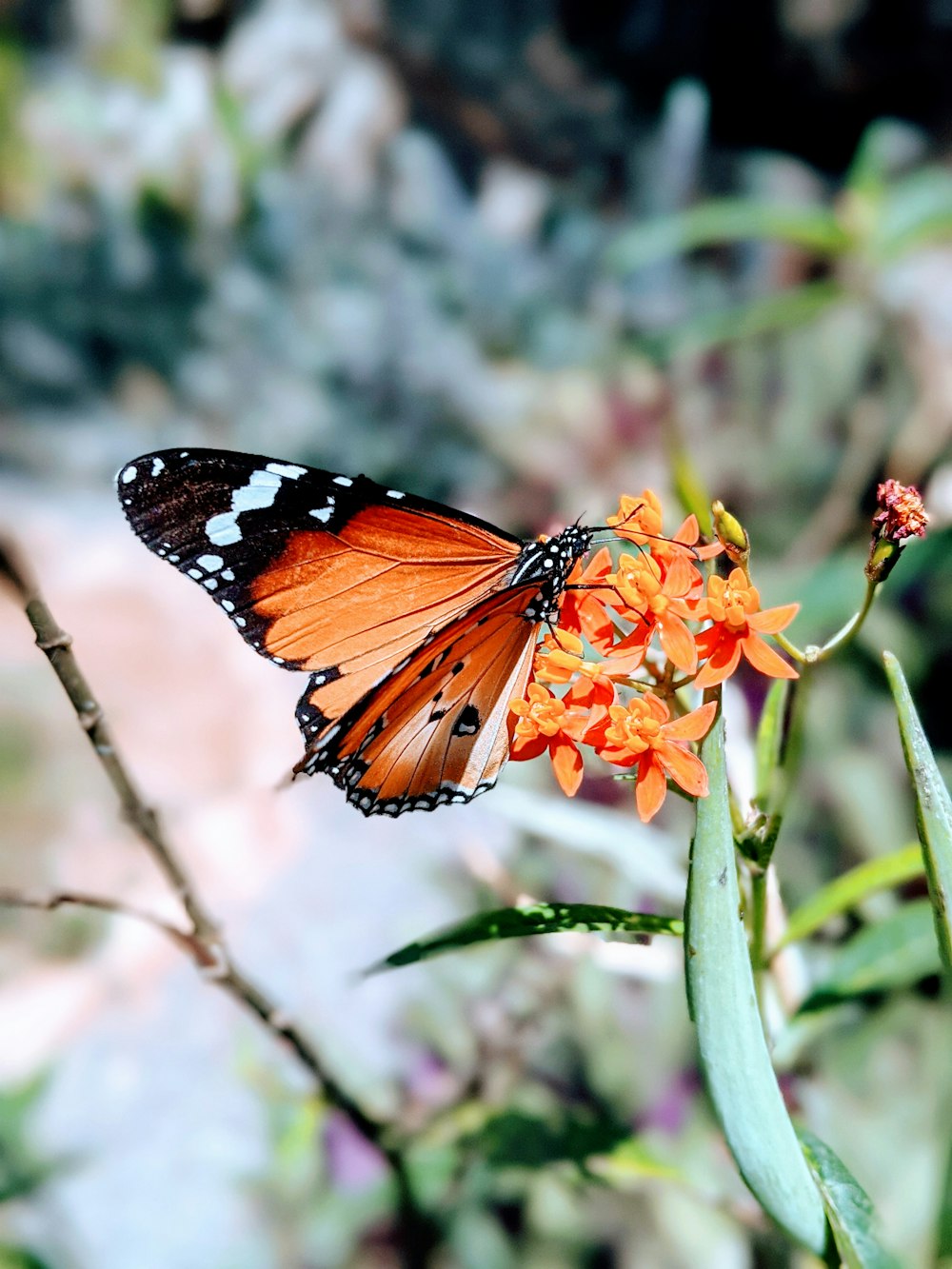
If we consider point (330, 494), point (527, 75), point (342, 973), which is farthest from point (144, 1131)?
point (527, 75)

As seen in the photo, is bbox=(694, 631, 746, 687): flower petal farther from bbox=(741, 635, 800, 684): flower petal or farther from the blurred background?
the blurred background

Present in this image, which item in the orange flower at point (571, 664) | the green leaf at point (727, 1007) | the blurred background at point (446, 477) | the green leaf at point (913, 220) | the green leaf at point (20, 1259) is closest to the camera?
the green leaf at point (727, 1007)

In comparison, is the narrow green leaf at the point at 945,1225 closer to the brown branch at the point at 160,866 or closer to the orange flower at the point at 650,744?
the orange flower at the point at 650,744

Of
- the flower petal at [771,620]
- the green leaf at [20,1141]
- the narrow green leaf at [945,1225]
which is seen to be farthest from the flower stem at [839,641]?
the green leaf at [20,1141]

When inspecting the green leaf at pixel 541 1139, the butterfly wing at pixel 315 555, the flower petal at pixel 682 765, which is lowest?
the green leaf at pixel 541 1139

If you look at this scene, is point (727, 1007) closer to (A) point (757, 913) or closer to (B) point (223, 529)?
(A) point (757, 913)

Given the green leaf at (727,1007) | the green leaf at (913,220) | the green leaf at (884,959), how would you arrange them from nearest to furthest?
the green leaf at (727,1007)
the green leaf at (884,959)
the green leaf at (913,220)
